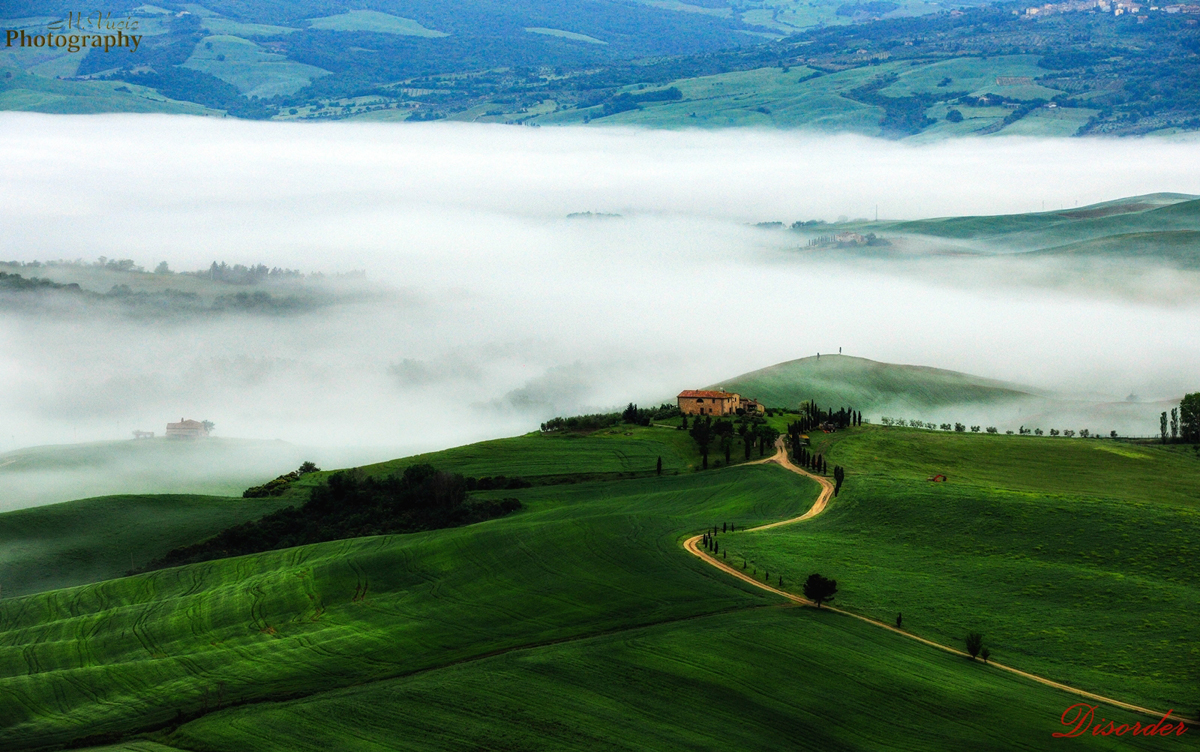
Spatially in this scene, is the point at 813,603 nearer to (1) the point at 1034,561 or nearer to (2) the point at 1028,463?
(1) the point at 1034,561

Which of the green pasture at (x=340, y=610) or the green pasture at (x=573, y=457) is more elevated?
the green pasture at (x=573, y=457)

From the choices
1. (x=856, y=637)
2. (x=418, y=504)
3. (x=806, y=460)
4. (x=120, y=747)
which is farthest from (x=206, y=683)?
(x=806, y=460)

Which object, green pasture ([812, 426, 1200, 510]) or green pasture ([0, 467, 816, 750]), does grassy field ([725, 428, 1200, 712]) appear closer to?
green pasture ([812, 426, 1200, 510])

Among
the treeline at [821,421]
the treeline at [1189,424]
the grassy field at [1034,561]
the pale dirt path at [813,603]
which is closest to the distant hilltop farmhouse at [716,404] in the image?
the treeline at [821,421]

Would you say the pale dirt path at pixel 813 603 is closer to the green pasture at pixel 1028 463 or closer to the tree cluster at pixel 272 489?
the green pasture at pixel 1028 463

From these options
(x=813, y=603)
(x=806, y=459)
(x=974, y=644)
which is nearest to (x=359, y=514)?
(x=806, y=459)

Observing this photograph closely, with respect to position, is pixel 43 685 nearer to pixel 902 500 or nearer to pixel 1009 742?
pixel 1009 742
